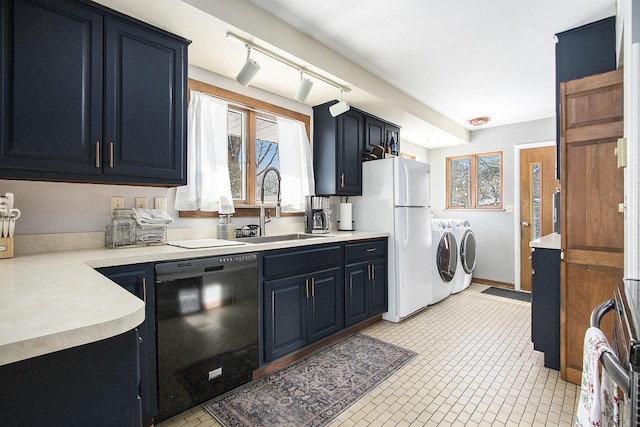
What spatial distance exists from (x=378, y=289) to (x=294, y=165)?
4.90ft

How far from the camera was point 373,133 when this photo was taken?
3674 millimetres

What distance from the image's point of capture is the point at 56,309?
72cm

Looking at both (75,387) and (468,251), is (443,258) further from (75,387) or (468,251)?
(75,387)

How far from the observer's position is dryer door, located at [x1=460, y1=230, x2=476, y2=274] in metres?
4.30

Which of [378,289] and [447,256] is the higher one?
[447,256]

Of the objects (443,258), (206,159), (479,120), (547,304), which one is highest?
(479,120)

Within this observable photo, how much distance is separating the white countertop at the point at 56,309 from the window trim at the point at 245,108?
4.05ft

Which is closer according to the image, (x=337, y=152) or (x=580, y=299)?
(x=580, y=299)

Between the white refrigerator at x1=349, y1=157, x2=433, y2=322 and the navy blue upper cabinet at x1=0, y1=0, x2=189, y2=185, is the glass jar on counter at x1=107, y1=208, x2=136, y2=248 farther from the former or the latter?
the white refrigerator at x1=349, y1=157, x2=433, y2=322

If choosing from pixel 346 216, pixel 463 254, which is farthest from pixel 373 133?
pixel 463 254

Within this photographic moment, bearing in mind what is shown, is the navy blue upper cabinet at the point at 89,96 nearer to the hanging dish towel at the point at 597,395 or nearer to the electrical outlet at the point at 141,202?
the electrical outlet at the point at 141,202

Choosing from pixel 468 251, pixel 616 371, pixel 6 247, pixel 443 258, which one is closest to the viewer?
pixel 616 371

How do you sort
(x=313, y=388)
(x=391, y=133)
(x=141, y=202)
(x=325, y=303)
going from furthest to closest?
1. (x=391, y=133)
2. (x=325, y=303)
3. (x=141, y=202)
4. (x=313, y=388)

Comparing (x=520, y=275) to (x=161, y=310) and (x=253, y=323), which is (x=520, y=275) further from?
(x=161, y=310)
